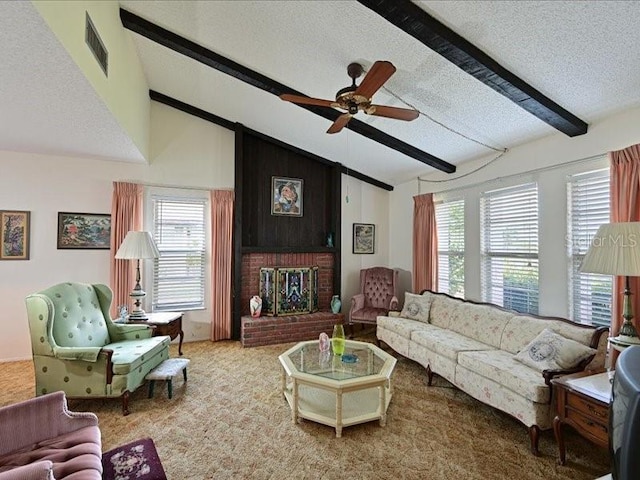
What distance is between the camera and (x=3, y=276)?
160 inches

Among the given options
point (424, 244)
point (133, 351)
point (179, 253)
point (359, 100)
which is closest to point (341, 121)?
point (359, 100)

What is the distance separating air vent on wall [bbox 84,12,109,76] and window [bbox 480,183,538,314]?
4.24 metres

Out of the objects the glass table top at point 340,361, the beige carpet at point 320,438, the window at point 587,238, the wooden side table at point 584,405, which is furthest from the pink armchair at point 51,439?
the window at point 587,238

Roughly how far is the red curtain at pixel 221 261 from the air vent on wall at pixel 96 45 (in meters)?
2.44

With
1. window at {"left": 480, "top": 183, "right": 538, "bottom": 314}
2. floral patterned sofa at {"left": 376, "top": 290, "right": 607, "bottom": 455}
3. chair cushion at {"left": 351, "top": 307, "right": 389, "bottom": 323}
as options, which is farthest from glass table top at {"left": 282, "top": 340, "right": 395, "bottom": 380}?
window at {"left": 480, "top": 183, "right": 538, "bottom": 314}

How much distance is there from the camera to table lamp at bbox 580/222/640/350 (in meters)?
2.08

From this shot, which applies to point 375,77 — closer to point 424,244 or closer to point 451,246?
point 451,246

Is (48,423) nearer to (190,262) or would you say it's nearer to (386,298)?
(190,262)

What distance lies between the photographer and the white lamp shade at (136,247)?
3.78 meters

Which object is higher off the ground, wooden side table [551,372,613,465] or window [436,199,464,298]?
window [436,199,464,298]

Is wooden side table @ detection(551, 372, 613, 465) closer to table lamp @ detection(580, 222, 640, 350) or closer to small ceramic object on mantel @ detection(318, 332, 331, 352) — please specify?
table lamp @ detection(580, 222, 640, 350)

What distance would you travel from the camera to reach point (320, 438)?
2.50 m

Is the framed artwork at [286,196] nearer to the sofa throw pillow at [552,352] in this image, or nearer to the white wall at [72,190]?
the white wall at [72,190]

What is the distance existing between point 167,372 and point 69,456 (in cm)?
155
